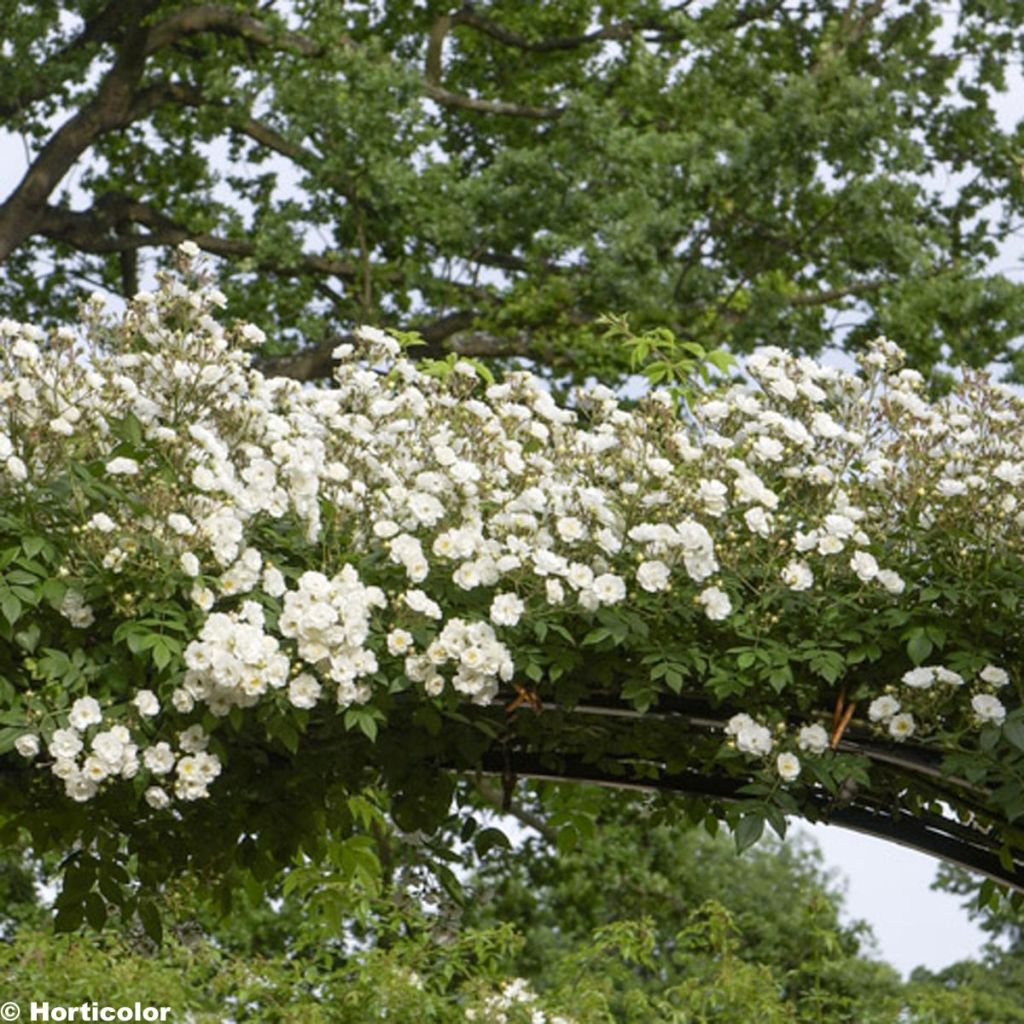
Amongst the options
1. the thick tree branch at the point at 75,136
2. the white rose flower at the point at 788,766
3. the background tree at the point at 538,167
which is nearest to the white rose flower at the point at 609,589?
the white rose flower at the point at 788,766

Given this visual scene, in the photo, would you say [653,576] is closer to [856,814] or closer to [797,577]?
[797,577]

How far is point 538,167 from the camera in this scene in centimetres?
1042

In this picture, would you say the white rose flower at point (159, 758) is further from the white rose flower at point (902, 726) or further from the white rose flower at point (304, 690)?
the white rose flower at point (902, 726)

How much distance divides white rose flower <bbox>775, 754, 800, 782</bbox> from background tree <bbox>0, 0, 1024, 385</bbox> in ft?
22.3

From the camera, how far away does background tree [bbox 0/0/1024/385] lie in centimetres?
1034

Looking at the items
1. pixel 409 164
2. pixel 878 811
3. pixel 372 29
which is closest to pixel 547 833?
pixel 409 164

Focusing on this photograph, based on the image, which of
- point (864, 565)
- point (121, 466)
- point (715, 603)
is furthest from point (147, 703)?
point (864, 565)

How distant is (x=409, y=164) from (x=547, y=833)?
450cm

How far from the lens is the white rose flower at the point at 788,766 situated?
342 centimetres

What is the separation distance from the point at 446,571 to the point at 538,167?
7265mm

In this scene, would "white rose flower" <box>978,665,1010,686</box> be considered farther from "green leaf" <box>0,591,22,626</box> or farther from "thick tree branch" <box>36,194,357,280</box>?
"thick tree branch" <box>36,194,357,280</box>

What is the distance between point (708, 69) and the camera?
1173 centimetres

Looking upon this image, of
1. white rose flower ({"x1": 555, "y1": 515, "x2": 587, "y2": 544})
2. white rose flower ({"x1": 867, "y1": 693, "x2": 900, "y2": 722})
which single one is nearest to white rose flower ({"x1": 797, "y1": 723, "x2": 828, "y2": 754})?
white rose flower ({"x1": 867, "y1": 693, "x2": 900, "y2": 722})

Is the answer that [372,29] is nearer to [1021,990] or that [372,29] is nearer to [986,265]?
[986,265]
